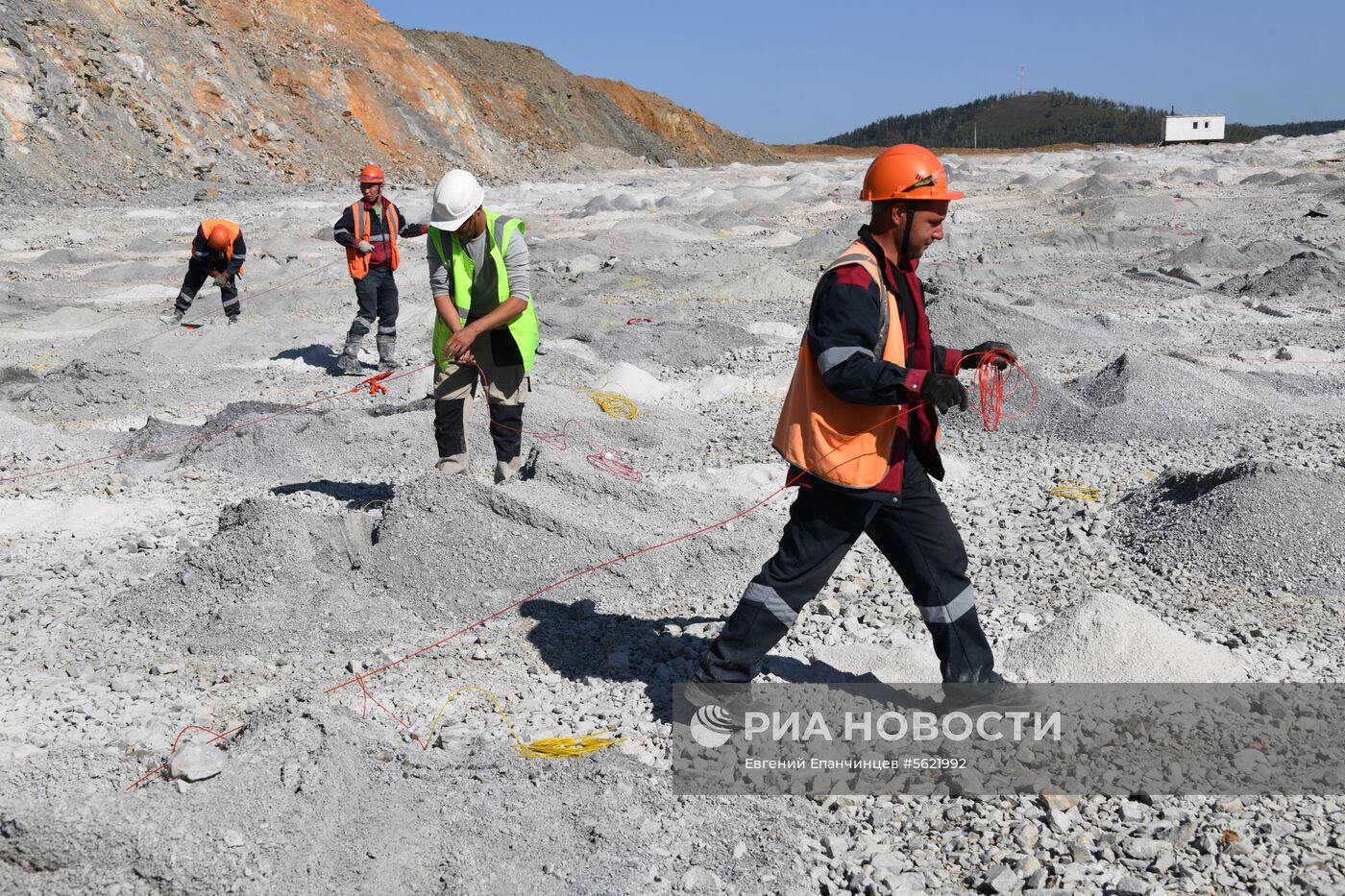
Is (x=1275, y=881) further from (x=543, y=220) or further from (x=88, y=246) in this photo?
(x=543, y=220)

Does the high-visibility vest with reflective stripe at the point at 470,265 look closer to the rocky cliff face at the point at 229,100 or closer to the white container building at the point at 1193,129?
the rocky cliff face at the point at 229,100

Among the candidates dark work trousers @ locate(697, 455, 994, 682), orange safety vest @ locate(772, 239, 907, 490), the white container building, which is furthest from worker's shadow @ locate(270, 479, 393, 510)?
the white container building

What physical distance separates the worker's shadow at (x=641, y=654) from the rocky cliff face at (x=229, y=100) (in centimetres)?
2231

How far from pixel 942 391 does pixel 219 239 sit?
29.3ft

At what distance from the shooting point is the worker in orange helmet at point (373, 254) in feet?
27.8

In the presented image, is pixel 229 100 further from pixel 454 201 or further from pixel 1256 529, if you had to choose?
pixel 1256 529

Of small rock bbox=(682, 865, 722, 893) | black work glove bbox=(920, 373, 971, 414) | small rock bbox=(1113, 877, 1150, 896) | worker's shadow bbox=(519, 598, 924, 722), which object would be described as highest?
black work glove bbox=(920, 373, 971, 414)

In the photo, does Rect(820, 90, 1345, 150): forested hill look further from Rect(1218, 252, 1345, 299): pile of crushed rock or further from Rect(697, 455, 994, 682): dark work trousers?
Rect(697, 455, 994, 682): dark work trousers

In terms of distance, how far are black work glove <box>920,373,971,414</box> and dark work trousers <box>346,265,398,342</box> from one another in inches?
261

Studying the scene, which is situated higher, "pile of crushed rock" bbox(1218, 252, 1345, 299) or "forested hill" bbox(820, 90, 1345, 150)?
"forested hill" bbox(820, 90, 1345, 150)

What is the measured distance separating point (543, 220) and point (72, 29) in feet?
39.6

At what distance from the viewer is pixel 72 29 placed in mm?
24828

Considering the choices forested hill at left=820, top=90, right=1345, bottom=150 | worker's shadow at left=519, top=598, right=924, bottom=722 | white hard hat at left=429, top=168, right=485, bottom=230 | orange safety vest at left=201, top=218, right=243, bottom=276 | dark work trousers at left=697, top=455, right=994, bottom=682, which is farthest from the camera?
forested hill at left=820, top=90, right=1345, bottom=150

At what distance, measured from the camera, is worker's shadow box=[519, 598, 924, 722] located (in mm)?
3789
